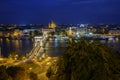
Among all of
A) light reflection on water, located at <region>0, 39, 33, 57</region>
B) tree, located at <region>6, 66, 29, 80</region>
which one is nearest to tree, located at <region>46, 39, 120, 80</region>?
tree, located at <region>6, 66, 29, 80</region>

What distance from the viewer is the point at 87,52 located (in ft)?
13.3

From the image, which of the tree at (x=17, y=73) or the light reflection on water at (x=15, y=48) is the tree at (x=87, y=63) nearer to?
the tree at (x=17, y=73)

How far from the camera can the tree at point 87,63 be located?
385cm

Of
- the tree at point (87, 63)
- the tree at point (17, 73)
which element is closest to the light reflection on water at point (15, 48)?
the tree at point (17, 73)

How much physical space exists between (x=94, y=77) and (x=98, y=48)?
39 centimetres

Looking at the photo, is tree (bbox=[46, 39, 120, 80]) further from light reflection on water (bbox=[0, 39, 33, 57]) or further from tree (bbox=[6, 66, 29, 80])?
light reflection on water (bbox=[0, 39, 33, 57])

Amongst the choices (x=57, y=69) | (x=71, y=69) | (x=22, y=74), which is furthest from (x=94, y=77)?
(x=22, y=74)

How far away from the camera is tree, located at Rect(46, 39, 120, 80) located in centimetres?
385

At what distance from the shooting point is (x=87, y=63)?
396 centimetres

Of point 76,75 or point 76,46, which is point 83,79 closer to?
point 76,75

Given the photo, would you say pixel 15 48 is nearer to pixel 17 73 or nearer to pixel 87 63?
pixel 17 73

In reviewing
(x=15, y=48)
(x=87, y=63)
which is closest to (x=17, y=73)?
(x=87, y=63)

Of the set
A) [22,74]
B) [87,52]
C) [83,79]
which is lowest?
[22,74]

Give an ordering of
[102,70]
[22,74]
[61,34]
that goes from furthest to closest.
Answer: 1. [61,34]
2. [22,74]
3. [102,70]
